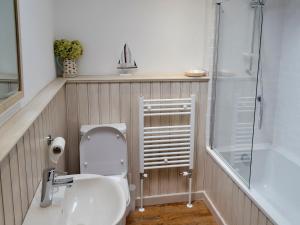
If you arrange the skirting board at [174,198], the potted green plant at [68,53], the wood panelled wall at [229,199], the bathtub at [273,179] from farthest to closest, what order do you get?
the skirting board at [174,198] → the potted green plant at [68,53] → the bathtub at [273,179] → the wood panelled wall at [229,199]

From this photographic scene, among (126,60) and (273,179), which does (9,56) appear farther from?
(273,179)

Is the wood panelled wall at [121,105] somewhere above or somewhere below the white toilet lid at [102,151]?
above

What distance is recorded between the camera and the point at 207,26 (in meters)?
2.86

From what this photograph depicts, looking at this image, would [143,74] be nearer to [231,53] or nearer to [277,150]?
[231,53]

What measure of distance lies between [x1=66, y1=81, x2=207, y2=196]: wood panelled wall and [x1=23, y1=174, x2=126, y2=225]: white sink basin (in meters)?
1.04

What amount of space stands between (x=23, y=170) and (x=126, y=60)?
1.69m

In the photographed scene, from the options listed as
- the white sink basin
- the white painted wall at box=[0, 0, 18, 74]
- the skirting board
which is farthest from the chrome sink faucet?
the skirting board

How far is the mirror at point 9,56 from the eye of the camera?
1.16m

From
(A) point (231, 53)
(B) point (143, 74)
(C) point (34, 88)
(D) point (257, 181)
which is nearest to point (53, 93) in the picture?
(C) point (34, 88)

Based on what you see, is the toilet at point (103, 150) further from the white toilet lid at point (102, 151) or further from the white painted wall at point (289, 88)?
the white painted wall at point (289, 88)

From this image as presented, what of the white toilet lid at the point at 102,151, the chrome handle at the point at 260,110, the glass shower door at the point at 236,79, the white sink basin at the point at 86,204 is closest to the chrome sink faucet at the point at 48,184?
the white sink basin at the point at 86,204

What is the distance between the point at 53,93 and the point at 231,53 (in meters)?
1.59

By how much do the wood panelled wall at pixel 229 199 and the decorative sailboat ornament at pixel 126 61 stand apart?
1.11 meters

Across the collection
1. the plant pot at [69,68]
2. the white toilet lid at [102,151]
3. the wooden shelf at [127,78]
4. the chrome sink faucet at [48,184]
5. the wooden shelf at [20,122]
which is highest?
the plant pot at [69,68]
